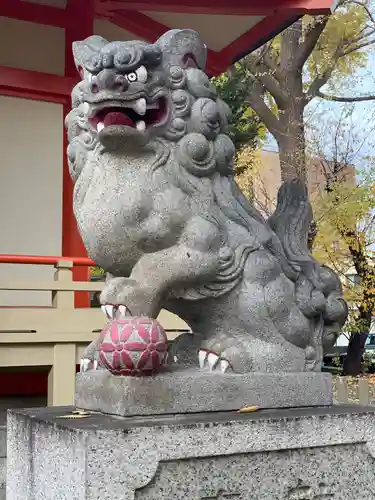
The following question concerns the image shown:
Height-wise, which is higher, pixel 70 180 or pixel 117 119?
pixel 70 180

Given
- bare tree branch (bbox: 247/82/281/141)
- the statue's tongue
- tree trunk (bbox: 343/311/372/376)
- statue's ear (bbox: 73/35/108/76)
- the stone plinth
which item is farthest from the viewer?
bare tree branch (bbox: 247/82/281/141)

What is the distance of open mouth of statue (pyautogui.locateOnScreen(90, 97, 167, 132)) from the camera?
2.36 metres

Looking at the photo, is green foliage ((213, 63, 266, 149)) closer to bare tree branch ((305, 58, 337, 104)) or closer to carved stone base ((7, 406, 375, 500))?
bare tree branch ((305, 58, 337, 104))

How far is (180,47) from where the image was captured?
8.36 feet

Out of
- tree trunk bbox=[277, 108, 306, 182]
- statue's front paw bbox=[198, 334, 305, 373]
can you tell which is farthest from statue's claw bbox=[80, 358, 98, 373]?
tree trunk bbox=[277, 108, 306, 182]

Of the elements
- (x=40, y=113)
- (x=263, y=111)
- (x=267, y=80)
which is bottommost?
(x=40, y=113)

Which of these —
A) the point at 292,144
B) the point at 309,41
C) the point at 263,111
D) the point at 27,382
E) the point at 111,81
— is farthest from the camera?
the point at 263,111

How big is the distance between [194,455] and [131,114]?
119 centimetres

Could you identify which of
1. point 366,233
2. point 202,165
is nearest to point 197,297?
point 202,165

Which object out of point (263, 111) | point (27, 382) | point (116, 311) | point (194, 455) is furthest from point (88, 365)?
point (263, 111)

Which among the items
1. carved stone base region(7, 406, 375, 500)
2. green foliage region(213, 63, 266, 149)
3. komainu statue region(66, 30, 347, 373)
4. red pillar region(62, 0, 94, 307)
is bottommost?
carved stone base region(7, 406, 375, 500)

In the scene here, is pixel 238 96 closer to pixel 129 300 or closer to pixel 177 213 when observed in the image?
pixel 177 213

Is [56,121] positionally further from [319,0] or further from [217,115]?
[217,115]

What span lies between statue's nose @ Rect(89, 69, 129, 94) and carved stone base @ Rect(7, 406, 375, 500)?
44.0 inches
